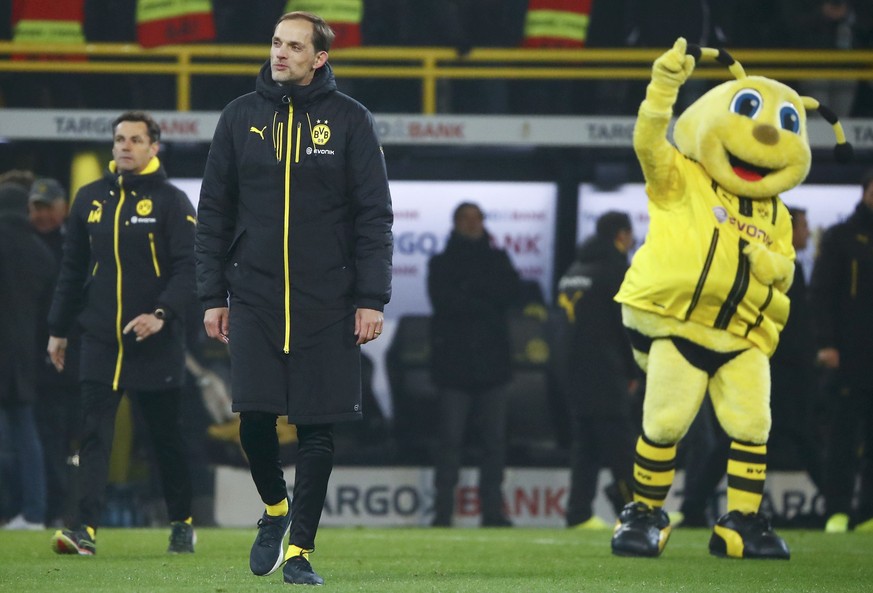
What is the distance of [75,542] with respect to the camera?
8.00 metres

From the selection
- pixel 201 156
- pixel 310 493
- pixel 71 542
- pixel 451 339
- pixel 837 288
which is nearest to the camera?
pixel 310 493

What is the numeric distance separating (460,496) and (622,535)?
410 centimetres

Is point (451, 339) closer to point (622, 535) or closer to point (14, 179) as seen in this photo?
point (14, 179)

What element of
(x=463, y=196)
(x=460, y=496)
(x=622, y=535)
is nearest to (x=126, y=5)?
(x=463, y=196)

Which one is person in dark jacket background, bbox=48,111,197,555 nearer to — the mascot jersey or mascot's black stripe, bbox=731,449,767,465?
the mascot jersey

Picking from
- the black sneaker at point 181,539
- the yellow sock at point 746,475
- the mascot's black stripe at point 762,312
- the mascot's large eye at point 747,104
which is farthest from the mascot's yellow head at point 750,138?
the black sneaker at point 181,539

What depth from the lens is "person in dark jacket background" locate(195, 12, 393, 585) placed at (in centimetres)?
627

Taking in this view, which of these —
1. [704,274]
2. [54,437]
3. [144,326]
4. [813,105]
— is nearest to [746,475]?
[704,274]

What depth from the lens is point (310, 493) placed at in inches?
247

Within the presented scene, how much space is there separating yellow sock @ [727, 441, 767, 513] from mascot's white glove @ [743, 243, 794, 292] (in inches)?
27.4

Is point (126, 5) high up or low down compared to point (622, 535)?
up

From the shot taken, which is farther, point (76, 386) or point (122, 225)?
point (76, 386)

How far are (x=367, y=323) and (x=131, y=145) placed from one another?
7.81 feet

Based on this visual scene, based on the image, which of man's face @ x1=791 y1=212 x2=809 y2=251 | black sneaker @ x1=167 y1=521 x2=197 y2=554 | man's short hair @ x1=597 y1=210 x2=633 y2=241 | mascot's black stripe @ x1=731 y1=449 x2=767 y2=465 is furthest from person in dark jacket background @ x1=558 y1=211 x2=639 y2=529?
black sneaker @ x1=167 y1=521 x2=197 y2=554
